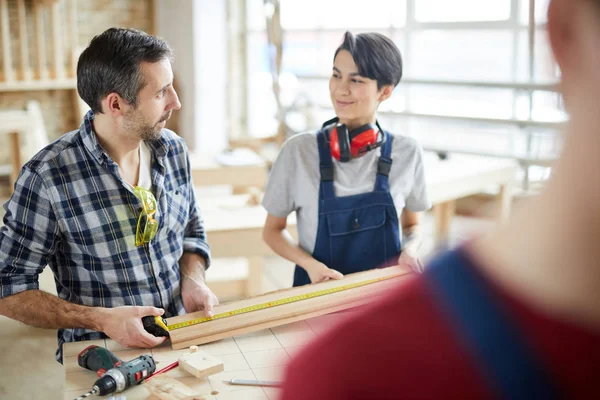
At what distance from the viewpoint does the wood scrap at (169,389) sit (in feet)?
4.53

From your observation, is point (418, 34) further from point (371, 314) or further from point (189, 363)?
point (371, 314)

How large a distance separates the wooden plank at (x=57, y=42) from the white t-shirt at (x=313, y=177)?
5514mm

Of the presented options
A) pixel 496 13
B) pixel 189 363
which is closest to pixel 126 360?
pixel 189 363

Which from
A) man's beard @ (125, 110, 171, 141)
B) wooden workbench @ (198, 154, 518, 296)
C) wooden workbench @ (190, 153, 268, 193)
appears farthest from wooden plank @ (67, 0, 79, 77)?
man's beard @ (125, 110, 171, 141)

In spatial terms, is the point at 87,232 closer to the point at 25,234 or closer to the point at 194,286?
the point at 25,234

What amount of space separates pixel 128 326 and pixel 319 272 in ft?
2.16

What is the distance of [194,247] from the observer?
217 cm

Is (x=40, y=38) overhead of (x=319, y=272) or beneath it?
overhead

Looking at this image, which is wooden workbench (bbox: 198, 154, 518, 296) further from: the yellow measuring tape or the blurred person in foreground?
the blurred person in foreground

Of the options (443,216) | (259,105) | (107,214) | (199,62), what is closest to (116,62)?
(107,214)

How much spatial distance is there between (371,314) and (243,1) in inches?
320

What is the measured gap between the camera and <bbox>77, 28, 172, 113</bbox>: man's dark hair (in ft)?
6.41

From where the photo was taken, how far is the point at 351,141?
2.23 m

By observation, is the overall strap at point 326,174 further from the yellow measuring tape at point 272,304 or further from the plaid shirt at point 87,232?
the plaid shirt at point 87,232
